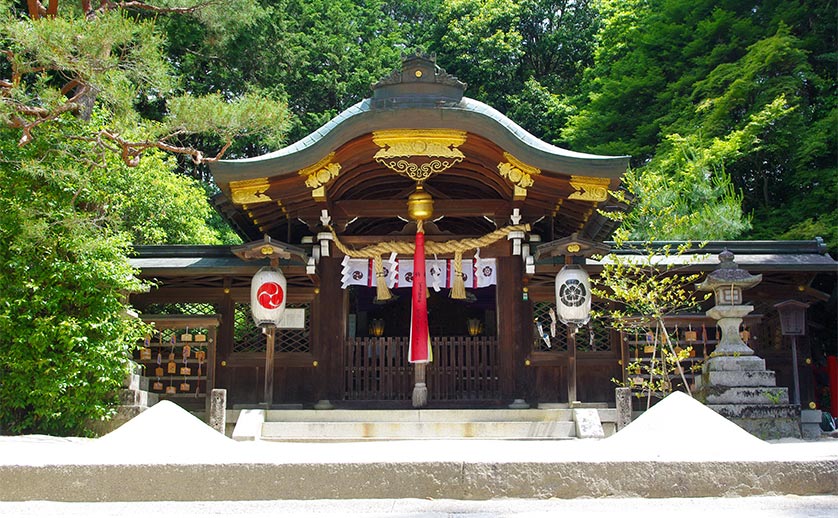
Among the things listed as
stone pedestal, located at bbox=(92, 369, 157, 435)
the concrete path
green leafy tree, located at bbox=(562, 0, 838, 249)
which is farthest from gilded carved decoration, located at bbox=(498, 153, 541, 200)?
green leafy tree, located at bbox=(562, 0, 838, 249)

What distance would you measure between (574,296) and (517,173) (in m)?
1.86

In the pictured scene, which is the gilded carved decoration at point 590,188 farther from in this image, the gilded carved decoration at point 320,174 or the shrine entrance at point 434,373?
the gilded carved decoration at point 320,174

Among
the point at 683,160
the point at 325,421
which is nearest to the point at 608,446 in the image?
the point at 325,421

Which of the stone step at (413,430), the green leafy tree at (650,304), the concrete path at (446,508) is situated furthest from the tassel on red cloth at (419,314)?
the concrete path at (446,508)

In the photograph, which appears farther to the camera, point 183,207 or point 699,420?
point 183,207

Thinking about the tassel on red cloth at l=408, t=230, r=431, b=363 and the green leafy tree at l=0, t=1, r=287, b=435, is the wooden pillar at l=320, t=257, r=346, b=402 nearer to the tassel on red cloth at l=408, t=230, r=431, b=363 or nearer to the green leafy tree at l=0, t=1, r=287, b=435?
the tassel on red cloth at l=408, t=230, r=431, b=363

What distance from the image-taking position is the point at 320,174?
11.2 meters

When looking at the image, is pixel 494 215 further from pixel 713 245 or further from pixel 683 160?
pixel 683 160

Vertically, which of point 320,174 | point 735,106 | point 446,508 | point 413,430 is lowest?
point 446,508

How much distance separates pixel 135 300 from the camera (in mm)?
12633

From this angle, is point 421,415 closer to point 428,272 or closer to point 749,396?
point 428,272

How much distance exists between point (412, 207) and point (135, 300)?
4598mm

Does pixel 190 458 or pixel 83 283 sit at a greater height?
pixel 83 283

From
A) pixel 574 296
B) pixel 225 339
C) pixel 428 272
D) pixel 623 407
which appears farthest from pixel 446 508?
pixel 225 339
